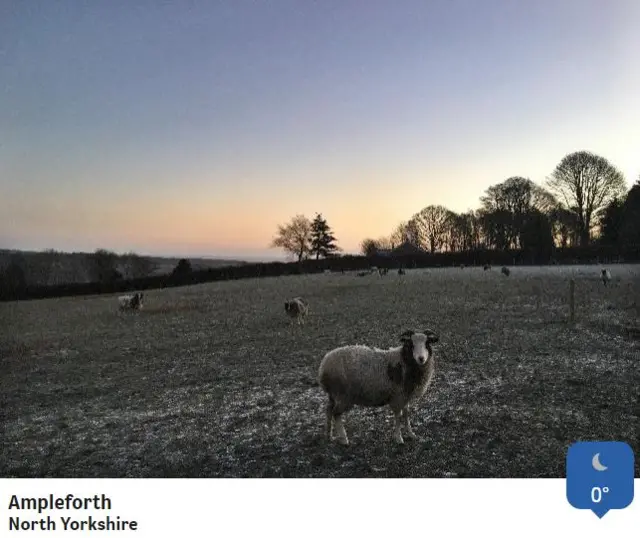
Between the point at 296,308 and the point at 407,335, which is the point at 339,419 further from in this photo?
the point at 296,308

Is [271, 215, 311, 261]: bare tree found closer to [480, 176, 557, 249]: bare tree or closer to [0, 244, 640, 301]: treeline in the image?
[0, 244, 640, 301]: treeline

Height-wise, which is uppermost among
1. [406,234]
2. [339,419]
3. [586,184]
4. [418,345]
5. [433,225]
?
[586,184]

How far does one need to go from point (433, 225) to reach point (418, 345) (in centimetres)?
344

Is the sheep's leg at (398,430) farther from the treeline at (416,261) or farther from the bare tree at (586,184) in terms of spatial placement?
the bare tree at (586,184)

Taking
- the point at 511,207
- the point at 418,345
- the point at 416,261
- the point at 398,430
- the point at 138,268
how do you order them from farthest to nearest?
1. the point at 138,268
2. the point at 416,261
3. the point at 511,207
4. the point at 398,430
5. the point at 418,345

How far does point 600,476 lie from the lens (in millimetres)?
2947

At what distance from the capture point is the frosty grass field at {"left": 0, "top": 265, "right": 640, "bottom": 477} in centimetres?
359

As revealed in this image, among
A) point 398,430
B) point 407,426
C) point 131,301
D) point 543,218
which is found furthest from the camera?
point 131,301

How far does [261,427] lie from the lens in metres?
4.23

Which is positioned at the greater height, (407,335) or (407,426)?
(407,335)

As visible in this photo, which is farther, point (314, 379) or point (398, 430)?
point (314, 379)

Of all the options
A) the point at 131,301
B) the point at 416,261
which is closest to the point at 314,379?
the point at 416,261
